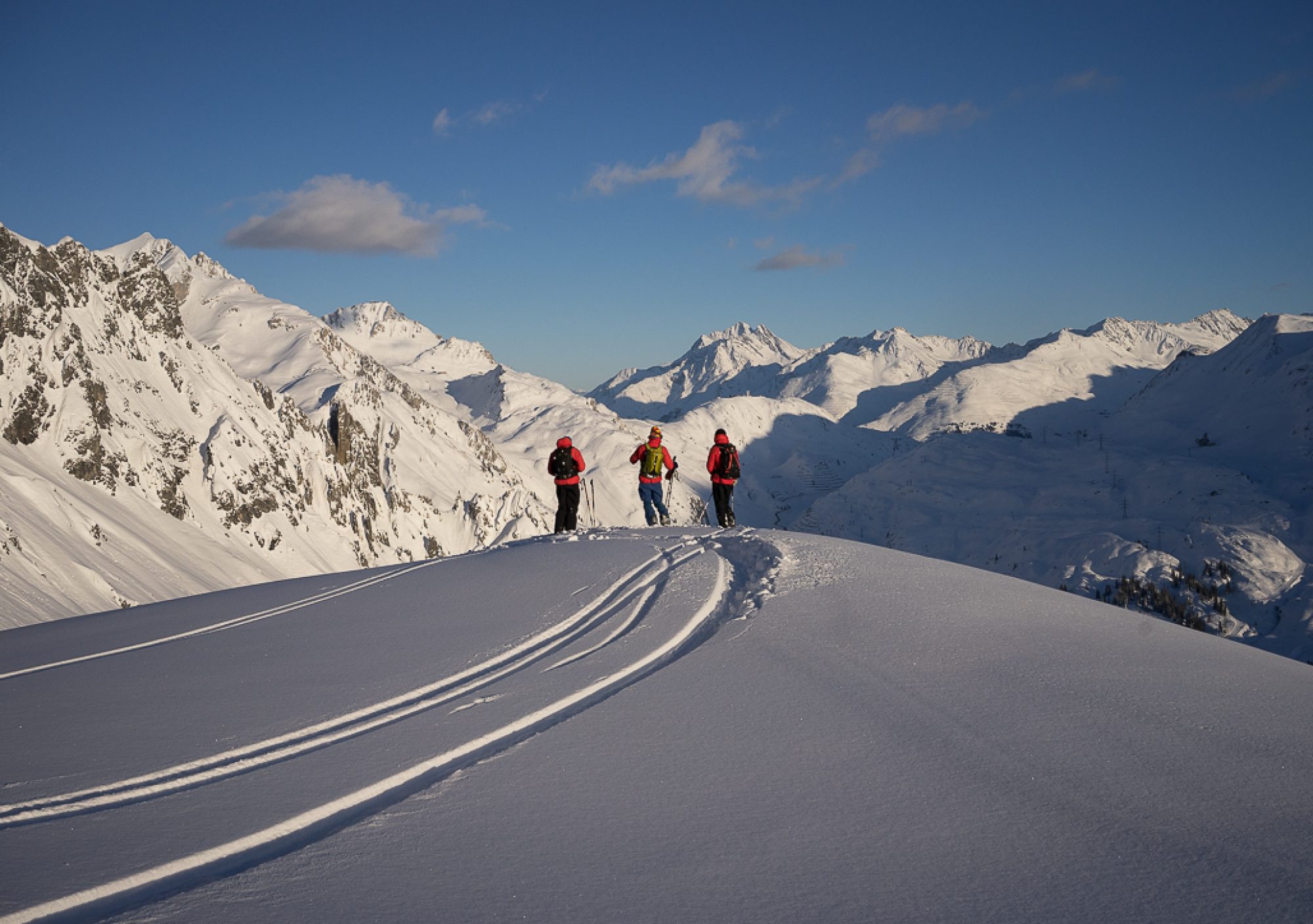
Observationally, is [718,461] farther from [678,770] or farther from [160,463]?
[160,463]

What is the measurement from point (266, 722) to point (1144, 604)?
117 metres

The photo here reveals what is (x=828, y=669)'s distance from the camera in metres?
6.73

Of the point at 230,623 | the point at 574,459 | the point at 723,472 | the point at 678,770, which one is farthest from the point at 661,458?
the point at 678,770

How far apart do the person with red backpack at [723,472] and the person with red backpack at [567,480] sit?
9.31 feet

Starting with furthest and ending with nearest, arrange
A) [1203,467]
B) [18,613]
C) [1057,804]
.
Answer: [1203,467] < [18,613] < [1057,804]

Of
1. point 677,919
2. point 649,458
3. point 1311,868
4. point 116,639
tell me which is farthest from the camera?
point 649,458

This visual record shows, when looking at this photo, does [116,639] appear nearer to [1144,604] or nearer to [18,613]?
[18,613]

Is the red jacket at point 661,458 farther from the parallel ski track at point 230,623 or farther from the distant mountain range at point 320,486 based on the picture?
the parallel ski track at point 230,623

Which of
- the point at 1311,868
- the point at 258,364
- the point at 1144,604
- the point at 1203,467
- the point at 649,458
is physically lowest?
the point at 1144,604

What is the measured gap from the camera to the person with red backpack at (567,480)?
56.7ft

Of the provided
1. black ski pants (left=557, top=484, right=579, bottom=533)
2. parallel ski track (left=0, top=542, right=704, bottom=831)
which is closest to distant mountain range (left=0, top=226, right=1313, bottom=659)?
black ski pants (left=557, top=484, right=579, bottom=533)

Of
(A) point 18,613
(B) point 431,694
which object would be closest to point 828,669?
(B) point 431,694

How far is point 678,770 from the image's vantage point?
16.1 feet

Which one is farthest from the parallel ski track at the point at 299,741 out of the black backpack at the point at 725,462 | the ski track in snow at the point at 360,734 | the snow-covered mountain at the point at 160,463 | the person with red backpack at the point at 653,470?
the snow-covered mountain at the point at 160,463
